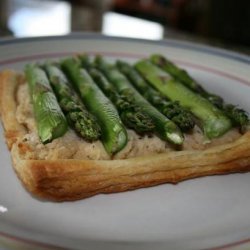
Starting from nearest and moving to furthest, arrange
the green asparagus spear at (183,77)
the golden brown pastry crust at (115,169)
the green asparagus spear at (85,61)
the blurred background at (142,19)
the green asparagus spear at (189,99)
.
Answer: the golden brown pastry crust at (115,169) → the green asparagus spear at (189,99) → the green asparagus spear at (183,77) → the green asparagus spear at (85,61) → the blurred background at (142,19)

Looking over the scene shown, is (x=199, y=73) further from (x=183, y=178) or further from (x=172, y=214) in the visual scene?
(x=172, y=214)

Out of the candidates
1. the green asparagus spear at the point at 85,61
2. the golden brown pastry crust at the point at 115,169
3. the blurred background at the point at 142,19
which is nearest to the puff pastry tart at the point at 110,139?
the golden brown pastry crust at the point at 115,169

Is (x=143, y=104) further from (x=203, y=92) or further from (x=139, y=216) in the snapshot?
(x=139, y=216)

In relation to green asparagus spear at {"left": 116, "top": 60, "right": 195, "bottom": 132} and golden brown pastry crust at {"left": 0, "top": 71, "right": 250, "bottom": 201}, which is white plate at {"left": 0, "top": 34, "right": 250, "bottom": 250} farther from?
green asparagus spear at {"left": 116, "top": 60, "right": 195, "bottom": 132}

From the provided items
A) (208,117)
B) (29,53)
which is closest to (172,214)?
(208,117)

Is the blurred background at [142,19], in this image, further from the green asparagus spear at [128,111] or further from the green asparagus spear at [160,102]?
the green asparagus spear at [128,111]

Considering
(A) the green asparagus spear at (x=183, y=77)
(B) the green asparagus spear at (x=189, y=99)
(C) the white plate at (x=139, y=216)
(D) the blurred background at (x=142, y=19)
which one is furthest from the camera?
(D) the blurred background at (x=142, y=19)

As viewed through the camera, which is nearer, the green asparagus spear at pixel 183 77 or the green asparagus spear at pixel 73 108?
the green asparagus spear at pixel 73 108

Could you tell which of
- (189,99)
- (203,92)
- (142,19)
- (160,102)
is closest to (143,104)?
(160,102)
